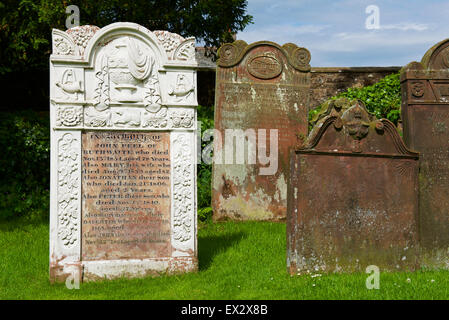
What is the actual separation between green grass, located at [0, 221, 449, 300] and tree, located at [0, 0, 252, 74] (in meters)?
5.08

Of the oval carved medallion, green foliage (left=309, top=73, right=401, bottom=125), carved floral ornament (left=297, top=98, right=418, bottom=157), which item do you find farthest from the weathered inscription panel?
green foliage (left=309, top=73, right=401, bottom=125)

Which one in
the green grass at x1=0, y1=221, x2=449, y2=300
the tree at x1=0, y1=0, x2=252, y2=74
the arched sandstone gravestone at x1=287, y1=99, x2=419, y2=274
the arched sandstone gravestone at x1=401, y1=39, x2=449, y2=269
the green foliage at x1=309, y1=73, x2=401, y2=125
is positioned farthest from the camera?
the green foliage at x1=309, y1=73, x2=401, y2=125

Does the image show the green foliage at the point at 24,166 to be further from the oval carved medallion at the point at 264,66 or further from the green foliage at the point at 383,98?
the green foliage at the point at 383,98

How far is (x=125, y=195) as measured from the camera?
5086 mm

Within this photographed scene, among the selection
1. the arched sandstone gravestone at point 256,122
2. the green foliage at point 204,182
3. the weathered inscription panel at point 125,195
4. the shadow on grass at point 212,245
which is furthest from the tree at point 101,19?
the shadow on grass at point 212,245

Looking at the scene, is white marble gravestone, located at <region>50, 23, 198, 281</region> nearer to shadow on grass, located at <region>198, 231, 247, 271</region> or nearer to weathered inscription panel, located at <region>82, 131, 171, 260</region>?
weathered inscription panel, located at <region>82, 131, 171, 260</region>

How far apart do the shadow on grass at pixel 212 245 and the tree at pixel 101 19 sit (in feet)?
17.8

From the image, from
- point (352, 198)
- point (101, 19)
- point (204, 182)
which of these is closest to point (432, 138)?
point (352, 198)

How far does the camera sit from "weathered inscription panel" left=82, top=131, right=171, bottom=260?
197 inches

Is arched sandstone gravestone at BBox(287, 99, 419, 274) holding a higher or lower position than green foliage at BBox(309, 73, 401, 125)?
lower

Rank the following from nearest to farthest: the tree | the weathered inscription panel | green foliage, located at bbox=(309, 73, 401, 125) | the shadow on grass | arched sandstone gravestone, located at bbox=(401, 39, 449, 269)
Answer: the weathered inscription panel, arched sandstone gravestone, located at bbox=(401, 39, 449, 269), the shadow on grass, the tree, green foliage, located at bbox=(309, 73, 401, 125)

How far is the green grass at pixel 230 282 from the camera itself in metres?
4.40

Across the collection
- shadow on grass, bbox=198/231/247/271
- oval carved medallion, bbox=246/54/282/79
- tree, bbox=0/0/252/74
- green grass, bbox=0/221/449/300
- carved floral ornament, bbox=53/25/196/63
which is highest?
tree, bbox=0/0/252/74

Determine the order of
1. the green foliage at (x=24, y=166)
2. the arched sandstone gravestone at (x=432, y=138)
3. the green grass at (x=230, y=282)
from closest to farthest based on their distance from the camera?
the green grass at (x=230, y=282) < the arched sandstone gravestone at (x=432, y=138) < the green foliage at (x=24, y=166)
